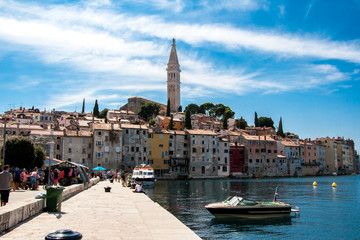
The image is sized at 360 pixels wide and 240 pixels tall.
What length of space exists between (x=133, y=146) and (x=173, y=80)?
90.6 m

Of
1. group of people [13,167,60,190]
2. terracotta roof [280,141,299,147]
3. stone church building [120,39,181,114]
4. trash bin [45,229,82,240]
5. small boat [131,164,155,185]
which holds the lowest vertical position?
small boat [131,164,155,185]

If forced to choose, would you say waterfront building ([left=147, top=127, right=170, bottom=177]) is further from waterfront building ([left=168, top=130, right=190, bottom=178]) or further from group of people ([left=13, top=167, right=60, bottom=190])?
Result: group of people ([left=13, top=167, right=60, bottom=190])

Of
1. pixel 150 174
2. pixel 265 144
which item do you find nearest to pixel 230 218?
pixel 150 174

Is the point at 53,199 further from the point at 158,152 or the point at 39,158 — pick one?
the point at 158,152

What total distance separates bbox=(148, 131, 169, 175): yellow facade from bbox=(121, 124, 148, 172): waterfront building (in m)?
2.39

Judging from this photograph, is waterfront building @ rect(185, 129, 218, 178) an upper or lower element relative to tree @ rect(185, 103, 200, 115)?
lower

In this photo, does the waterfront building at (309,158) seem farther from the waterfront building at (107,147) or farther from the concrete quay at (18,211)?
the concrete quay at (18,211)

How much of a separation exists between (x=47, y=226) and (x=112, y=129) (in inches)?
2714

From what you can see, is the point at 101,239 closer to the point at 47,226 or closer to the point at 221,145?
the point at 47,226

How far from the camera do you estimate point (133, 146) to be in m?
81.2

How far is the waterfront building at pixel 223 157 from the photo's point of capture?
93.6m

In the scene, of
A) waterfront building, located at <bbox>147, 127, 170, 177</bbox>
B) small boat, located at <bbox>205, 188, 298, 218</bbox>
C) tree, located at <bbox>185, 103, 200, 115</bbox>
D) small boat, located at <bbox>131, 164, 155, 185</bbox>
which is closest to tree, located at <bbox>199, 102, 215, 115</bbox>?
tree, located at <bbox>185, 103, 200, 115</bbox>

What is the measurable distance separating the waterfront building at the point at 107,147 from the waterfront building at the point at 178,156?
1359 centimetres

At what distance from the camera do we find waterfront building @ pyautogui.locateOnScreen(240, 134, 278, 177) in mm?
Result: 98500
